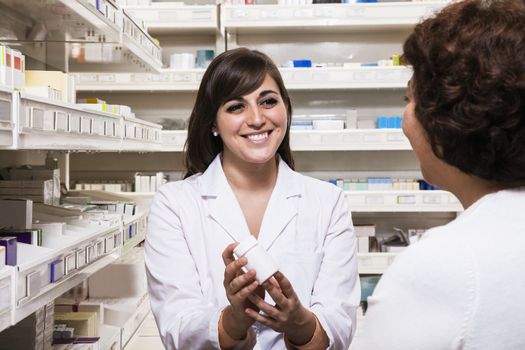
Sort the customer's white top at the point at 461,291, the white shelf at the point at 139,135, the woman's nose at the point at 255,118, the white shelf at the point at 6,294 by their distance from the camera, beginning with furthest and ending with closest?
the white shelf at the point at 139,135
the woman's nose at the point at 255,118
the white shelf at the point at 6,294
the customer's white top at the point at 461,291

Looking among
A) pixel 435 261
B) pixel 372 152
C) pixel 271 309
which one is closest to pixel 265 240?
pixel 271 309

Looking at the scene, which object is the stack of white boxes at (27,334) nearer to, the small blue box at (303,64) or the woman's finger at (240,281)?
the woman's finger at (240,281)

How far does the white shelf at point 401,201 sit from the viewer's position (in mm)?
3822

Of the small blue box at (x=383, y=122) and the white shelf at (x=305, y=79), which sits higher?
the white shelf at (x=305, y=79)

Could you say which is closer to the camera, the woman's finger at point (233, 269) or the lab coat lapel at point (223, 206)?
the woman's finger at point (233, 269)

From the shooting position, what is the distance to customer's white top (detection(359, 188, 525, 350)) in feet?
2.29

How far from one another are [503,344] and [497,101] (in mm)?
301

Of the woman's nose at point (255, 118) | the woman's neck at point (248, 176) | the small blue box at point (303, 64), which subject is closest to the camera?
the woman's nose at point (255, 118)

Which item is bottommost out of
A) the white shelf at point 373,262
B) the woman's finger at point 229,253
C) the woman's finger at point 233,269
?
the white shelf at point 373,262

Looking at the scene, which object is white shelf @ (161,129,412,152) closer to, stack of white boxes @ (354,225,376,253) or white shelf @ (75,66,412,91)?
white shelf @ (75,66,412,91)

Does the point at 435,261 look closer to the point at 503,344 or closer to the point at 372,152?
the point at 503,344

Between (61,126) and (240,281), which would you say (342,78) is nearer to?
(61,126)

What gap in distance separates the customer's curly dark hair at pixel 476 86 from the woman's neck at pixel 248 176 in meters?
0.86

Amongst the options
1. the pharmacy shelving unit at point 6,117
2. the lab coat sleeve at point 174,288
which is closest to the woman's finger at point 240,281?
the lab coat sleeve at point 174,288
